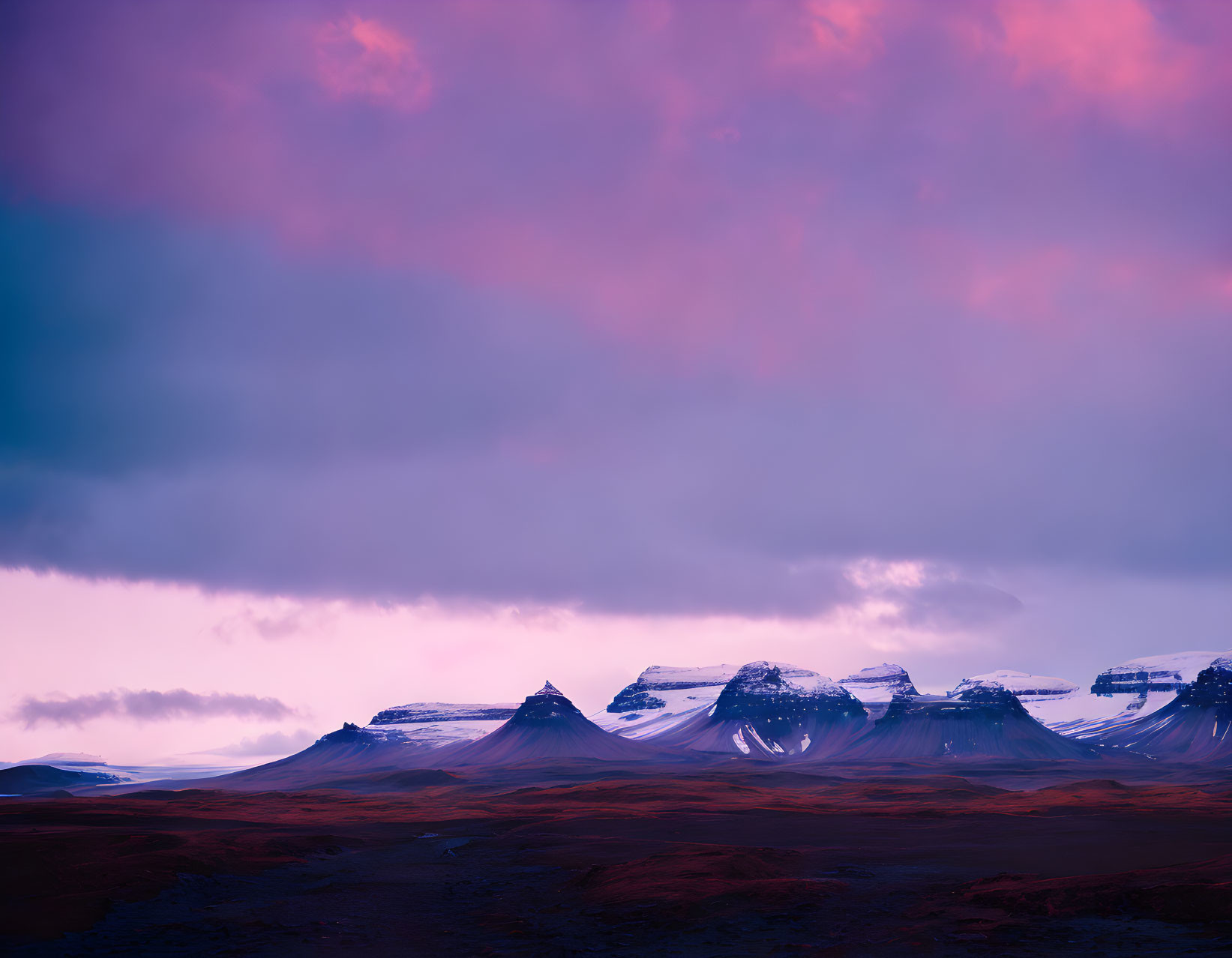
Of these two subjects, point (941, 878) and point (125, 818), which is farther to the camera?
point (125, 818)

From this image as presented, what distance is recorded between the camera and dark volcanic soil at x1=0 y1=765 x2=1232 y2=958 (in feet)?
161

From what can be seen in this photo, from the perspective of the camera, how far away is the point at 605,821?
4717 inches

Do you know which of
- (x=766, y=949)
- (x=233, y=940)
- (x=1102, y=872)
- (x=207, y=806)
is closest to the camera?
(x=766, y=949)

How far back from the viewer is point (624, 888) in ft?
208

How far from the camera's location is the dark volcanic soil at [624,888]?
4922 cm

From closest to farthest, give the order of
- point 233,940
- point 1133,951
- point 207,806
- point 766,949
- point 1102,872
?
point 1133,951, point 766,949, point 233,940, point 1102,872, point 207,806

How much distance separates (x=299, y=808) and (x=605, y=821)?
65536 millimetres

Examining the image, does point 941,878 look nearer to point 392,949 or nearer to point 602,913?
point 602,913

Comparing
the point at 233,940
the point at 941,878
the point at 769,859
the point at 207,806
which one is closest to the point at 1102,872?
the point at 941,878

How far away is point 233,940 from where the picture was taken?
51.1m

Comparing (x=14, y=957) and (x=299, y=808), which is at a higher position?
(x=14, y=957)

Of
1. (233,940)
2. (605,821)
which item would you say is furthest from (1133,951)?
(605,821)

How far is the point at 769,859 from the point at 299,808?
10703 centimetres

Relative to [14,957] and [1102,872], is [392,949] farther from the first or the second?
[1102,872]
